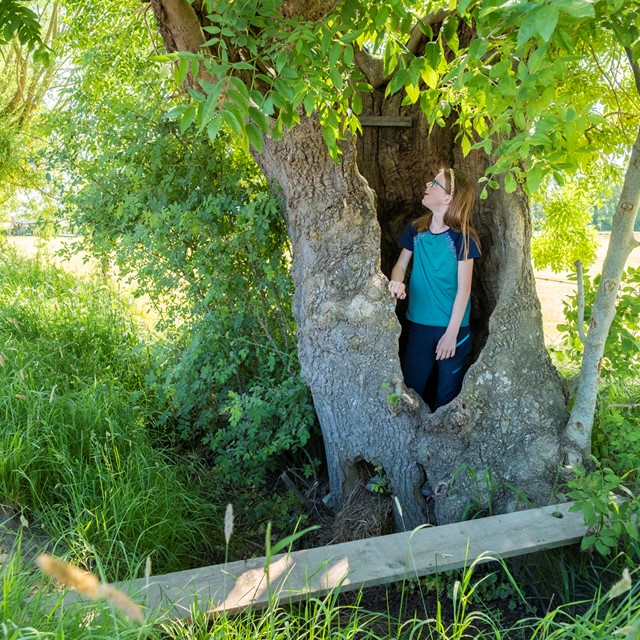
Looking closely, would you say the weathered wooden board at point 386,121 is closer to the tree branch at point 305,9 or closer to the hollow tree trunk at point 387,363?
the hollow tree trunk at point 387,363

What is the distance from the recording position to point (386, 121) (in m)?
4.59

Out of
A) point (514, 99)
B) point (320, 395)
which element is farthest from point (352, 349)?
point (514, 99)

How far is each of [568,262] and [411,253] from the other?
8.02 feet

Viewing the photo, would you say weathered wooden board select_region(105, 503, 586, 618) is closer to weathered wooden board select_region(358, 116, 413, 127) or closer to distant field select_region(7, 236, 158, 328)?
weathered wooden board select_region(358, 116, 413, 127)

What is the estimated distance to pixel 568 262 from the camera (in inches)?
232

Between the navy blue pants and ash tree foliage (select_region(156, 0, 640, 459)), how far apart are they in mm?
773

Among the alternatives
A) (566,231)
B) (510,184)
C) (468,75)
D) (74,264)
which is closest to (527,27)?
(468,75)

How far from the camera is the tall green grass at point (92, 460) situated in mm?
3324

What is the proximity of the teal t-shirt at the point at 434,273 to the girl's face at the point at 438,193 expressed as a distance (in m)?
0.18

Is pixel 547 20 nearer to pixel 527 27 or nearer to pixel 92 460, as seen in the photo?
pixel 527 27

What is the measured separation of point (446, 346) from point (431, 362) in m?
0.26

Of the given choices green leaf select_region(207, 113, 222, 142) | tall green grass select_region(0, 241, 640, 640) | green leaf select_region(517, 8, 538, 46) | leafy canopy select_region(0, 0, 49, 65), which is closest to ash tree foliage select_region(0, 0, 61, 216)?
tall green grass select_region(0, 241, 640, 640)

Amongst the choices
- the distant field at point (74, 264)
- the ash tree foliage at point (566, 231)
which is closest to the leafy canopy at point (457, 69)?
the ash tree foliage at point (566, 231)

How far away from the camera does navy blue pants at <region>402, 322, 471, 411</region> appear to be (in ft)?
13.6
